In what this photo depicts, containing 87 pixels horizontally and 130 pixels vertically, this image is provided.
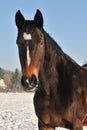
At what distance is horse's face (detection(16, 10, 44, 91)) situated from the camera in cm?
500

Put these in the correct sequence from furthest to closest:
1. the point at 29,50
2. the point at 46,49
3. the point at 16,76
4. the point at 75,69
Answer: the point at 16,76 → the point at 75,69 → the point at 46,49 → the point at 29,50

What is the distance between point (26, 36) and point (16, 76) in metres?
147

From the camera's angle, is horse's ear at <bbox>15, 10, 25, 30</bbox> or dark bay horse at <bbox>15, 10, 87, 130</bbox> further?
dark bay horse at <bbox>15, 10, 87, 130</bbox>

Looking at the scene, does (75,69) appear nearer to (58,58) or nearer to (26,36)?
(58,58)

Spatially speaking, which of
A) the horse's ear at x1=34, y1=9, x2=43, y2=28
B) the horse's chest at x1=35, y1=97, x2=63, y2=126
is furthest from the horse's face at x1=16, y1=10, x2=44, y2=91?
the horse's chest at x1=35, y1=97, x2=63, y2=126

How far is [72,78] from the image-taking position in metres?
6.00

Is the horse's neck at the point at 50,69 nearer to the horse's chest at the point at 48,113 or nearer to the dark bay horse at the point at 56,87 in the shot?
the dark bay horse at the point at 56,87

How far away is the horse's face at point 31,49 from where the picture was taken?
5.00 m

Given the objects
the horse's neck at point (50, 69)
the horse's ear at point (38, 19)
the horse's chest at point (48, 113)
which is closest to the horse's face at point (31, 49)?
the horse's ear at point (38, 19)

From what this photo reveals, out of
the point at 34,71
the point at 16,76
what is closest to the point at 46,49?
the point at 34,71

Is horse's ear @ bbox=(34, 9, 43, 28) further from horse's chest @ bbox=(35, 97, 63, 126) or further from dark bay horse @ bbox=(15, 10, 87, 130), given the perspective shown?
horse's chest @ bbox=(35, 97, 63, 126)

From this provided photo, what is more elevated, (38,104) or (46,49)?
(46,49)

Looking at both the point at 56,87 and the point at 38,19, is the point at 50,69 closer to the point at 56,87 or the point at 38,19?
the point at 56,87

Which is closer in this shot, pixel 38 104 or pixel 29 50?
pixel 29 50
